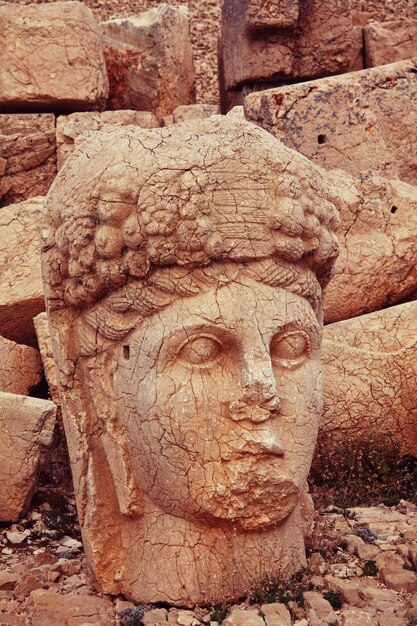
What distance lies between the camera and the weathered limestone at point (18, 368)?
606 cm

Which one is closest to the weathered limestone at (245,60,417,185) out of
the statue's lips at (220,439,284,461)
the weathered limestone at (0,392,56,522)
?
the weathered limestone at (0,392,56,522)

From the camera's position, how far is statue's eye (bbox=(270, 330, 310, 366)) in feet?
12.5

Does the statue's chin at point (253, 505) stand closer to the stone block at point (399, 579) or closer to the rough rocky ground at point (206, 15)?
the stone block at point (399, 579)

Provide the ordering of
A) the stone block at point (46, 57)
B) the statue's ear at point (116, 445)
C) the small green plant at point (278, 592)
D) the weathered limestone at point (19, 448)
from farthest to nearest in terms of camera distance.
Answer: the stone block at point (46, 57) < the weathered limestone at point (19, 448) < the statue's ear at point (116, 445) < the small green plant at point (278, 592)

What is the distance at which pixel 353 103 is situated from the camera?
7828 millimetres

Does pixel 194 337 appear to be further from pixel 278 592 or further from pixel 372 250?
pixel 372 250

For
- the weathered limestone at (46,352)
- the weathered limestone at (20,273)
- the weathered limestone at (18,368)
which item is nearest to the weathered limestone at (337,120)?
the weathered limestone at (20,273)

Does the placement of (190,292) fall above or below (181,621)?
above

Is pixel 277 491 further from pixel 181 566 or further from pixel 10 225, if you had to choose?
pixel 10 225

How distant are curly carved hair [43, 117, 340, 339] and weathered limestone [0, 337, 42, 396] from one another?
228 cm

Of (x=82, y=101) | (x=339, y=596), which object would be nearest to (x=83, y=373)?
(x=339, y=596)

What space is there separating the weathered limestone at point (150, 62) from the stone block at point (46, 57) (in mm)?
889

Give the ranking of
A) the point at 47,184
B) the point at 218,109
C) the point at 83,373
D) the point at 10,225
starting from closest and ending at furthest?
the point at 83,373 < the point at 10,225 < the point at 47,184 < the point at 218,109

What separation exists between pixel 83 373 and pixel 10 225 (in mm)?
3084
